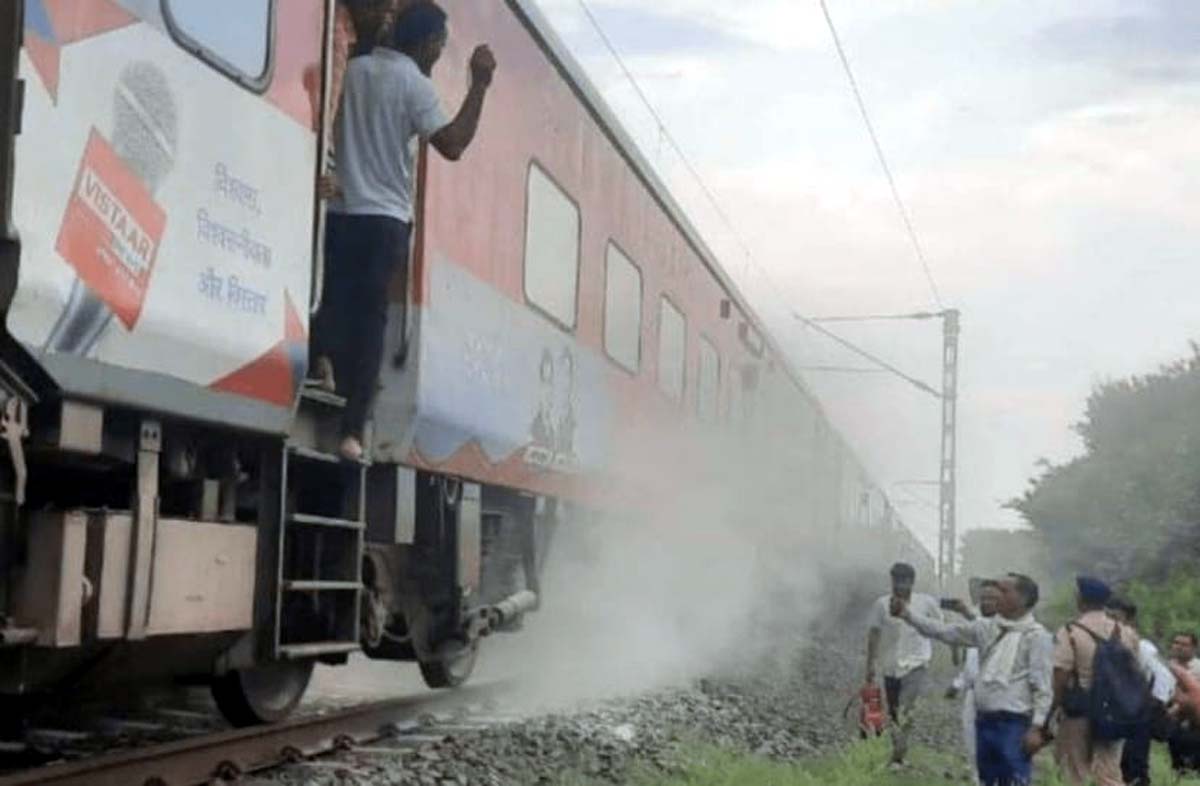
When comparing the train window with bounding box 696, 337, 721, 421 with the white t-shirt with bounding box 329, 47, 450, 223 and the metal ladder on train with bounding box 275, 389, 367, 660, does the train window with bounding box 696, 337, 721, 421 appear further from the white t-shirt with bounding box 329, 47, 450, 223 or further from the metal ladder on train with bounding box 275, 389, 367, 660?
the metal ladder on train with bounding box 275, 389, 367, 660

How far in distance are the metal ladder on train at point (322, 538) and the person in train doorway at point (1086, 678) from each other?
359 centimetres

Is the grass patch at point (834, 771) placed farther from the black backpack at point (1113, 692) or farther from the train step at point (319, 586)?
the train step at point (319, 586)

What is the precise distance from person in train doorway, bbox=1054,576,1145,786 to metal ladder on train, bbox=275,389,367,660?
359cm

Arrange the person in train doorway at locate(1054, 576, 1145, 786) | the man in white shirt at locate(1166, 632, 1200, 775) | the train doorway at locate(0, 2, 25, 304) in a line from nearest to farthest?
the train doorway at locate(0, 2, 25, 304) → the person in train doorway at locate(1054, 576, 1145, 786) → the man in white shirt at locate(1166, 632, 1200, 775)

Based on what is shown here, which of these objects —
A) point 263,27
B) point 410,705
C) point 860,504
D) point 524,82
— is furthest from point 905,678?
point 860,504

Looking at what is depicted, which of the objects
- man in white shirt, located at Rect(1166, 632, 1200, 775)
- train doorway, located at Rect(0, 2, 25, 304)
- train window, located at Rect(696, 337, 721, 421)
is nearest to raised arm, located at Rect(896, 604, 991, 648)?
man in white shirt, located at Rect(1166, 632, 1200, 775)

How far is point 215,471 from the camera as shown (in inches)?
230

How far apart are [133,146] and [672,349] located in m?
8.73

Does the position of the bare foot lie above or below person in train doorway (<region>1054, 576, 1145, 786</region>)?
above

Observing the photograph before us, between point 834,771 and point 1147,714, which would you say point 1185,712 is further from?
point 834,771

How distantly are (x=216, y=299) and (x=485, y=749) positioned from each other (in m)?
2.97

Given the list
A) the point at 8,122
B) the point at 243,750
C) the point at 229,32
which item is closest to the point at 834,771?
the point at 243,750

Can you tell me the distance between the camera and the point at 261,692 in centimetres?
703

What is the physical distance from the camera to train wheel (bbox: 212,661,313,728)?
22.3 feet
